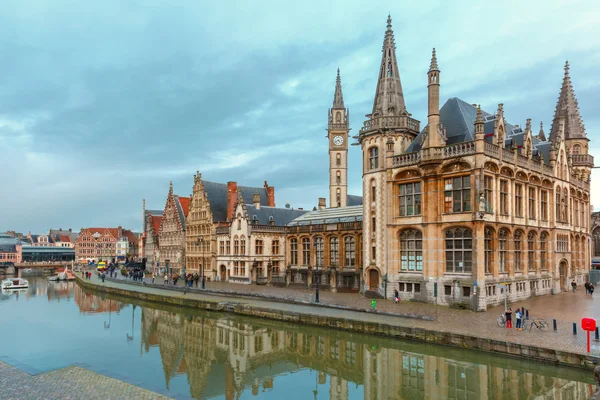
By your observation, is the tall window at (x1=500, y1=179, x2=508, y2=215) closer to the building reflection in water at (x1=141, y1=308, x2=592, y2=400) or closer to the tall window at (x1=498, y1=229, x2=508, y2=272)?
the tall window at (x1=498, y1=229, x2=508, y2=272)

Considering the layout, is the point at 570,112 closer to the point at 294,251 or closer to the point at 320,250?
the point at 320,250

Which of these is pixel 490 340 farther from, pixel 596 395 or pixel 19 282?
pixel 19 282

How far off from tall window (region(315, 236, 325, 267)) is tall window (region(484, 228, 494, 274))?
66.6 ft

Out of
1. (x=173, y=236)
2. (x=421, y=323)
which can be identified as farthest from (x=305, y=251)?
(x=173, y=236)

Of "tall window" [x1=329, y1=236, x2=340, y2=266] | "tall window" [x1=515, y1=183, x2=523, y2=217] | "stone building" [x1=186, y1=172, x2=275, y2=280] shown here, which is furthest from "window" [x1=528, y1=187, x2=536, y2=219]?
"stone building" [x1=186, y1=172, x2=275, y2=280]

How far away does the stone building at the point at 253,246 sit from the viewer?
5359cm

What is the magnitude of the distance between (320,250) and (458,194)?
68.3 feet

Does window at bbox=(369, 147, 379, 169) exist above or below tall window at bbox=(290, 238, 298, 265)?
above

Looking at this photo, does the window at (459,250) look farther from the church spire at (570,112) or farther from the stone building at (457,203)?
the church spire at (570,112)

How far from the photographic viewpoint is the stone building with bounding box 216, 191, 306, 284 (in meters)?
53.6

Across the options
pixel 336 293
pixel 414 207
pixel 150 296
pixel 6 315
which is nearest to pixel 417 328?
pixel 414 207

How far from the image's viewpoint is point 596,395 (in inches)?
484

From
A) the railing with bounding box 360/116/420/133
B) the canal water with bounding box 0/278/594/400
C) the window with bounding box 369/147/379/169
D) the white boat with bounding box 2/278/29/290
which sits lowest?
the white boat with bounding box 2/278/29/290

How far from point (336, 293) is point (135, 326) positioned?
18768mm
